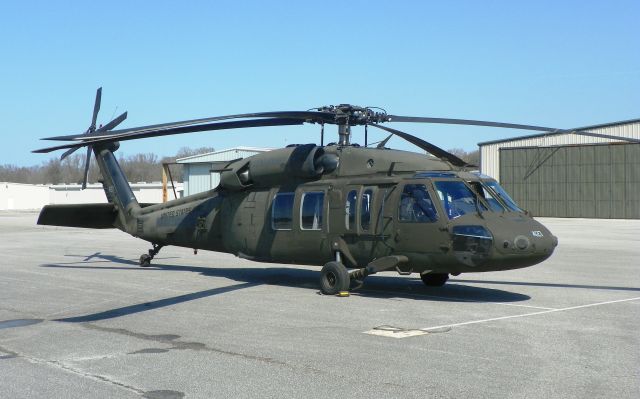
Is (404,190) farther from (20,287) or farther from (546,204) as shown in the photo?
(546,204)

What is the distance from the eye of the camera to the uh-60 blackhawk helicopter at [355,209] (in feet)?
37.8

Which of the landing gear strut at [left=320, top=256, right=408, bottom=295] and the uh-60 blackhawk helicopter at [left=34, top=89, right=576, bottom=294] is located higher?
the uh-60 blackhawk helicopter at [left=34, top=89, right=576, bottom=294]

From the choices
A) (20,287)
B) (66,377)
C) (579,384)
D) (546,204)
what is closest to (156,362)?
(66,377)

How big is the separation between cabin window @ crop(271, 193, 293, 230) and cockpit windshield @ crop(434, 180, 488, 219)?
320 centimetres

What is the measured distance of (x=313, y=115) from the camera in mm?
12375

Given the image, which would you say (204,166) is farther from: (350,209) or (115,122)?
(350,209)

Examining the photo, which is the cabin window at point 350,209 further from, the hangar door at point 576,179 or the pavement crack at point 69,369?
the hangar door at point 576,179

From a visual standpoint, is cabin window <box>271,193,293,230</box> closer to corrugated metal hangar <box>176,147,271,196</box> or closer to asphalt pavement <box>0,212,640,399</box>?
asphalt pavement <box>0,212,640,399</box>

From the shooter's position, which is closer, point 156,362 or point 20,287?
point 156,362

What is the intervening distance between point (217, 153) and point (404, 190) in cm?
4359

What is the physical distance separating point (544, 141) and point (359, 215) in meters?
41.8

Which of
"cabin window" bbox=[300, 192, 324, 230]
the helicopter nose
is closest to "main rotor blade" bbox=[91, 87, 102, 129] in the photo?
"cabin window" bbox=[300, 192, 324, 230]

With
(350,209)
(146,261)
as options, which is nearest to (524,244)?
(350,209)

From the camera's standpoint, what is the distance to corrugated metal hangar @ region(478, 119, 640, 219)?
4784cm
